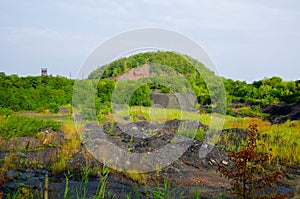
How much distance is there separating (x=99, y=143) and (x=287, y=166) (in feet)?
10.8

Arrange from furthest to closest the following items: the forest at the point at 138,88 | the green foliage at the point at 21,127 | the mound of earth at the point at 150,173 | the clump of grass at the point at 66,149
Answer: the forest at the point at 138,88 < the green foliage at the point at 21,127 < the clump of grass at the point at 66,149 < the mound of earth at the point at 150,173

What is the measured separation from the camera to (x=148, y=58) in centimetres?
859

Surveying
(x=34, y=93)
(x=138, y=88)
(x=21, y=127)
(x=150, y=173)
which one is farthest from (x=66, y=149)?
(x=34, y=93)

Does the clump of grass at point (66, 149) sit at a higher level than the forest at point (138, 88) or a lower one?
lower

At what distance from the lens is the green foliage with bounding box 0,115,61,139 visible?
7.30m

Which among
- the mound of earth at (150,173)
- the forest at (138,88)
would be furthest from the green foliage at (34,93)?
the mound of earth at (150,173)

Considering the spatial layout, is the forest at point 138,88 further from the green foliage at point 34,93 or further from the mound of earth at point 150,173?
the mound of earth at point 150,173

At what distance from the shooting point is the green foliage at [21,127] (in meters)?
7.30

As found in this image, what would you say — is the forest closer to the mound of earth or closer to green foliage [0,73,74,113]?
green foliage [0,73,74,113]

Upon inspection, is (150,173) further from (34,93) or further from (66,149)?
(34,93)

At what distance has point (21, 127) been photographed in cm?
775

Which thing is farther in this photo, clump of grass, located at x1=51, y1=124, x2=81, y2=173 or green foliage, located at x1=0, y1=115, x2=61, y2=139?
green foliage, located at x1=0, y1=115, x2=61, y2=139

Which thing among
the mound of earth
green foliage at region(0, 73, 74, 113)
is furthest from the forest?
the mound of earth

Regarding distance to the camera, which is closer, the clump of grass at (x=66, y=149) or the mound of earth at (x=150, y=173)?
the mound of earth at (x=150, y=173)
